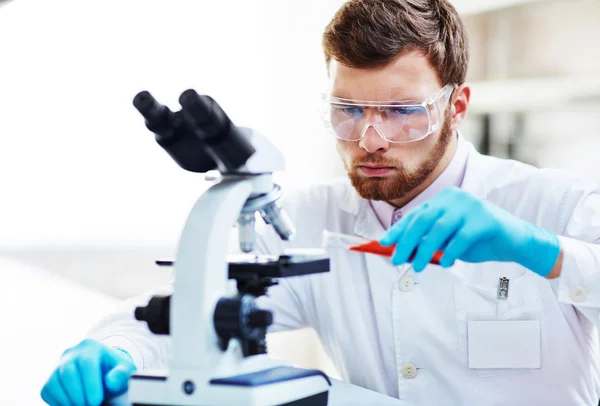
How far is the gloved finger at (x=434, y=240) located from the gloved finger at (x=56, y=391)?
2.56 feet

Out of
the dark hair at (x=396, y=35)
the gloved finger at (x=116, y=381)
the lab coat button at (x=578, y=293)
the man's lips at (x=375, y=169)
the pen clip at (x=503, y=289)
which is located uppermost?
the dark hair at (x=396, y=35)

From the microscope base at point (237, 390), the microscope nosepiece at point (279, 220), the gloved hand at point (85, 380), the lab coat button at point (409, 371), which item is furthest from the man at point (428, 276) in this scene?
the microscope nosepiece at point (279, 220)

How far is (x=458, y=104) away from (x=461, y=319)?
70 cm

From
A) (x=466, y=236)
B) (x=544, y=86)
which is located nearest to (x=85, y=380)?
(x=466, y=236)

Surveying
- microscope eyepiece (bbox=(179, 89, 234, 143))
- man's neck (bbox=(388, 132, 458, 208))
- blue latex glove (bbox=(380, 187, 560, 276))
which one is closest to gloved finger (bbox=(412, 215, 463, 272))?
blue latex glove (bbox=(380, 187, 560, 276))

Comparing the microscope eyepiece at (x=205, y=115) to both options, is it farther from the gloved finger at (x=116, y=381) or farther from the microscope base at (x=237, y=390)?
the gloved finger at (x=116, y=381)

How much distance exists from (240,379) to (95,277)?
2738 mm

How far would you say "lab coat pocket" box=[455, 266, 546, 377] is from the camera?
1.95m

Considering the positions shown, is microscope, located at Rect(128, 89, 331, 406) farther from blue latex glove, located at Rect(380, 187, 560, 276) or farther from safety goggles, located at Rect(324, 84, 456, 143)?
safety goggles, located at Rect(324, 84, 456, 143)

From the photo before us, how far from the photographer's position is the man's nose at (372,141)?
6.32 feet

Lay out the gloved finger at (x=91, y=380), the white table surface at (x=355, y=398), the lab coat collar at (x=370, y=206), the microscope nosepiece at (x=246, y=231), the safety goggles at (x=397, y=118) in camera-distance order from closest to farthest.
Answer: the microscope nosepiece at (x=246, y=231) < the gloved finger at (x=91, y=380) < the white table surface at (x=355, y=398) < the safety goggles at (x=397, y=118) < the lab coat collar at (x=370, y=206)

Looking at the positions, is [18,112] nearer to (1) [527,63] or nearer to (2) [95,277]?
(2) [95,277]

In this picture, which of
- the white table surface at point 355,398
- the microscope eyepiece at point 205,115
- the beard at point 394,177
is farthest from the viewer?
the beard at point 394,177

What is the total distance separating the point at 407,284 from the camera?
2.03 metres
